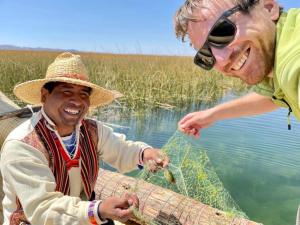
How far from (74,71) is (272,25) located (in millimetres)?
1130

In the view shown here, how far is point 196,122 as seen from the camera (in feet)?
7.86

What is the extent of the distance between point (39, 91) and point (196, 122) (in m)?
0.92

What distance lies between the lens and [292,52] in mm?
1340

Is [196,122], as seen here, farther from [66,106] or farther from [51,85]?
[51,85]

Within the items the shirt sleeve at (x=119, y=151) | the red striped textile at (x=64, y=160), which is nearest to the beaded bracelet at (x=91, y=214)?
the red striped textile at (x=64, y=160)

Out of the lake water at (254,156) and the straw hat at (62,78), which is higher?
the straw hat at (62,78)

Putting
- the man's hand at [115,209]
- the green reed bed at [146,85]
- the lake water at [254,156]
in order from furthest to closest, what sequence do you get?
the green reed bed at [146,85] < the lake water at [254,156] < the man's hand at [115,209]

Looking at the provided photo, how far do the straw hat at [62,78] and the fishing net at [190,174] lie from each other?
576mm

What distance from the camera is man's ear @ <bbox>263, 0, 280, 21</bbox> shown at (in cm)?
159

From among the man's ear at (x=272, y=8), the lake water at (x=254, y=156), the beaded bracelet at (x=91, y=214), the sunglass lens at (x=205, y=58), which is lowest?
the lake water at (x=254, y=156)

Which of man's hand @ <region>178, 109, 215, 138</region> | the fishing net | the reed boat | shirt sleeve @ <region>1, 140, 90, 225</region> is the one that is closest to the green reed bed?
the reed boat

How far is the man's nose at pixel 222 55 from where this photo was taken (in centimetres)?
162

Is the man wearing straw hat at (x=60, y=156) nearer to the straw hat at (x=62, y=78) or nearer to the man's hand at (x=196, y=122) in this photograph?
the straw hat at (x=62, y=78)

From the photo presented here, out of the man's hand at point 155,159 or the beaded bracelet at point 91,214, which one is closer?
the beaded bracelet at point 91,214
